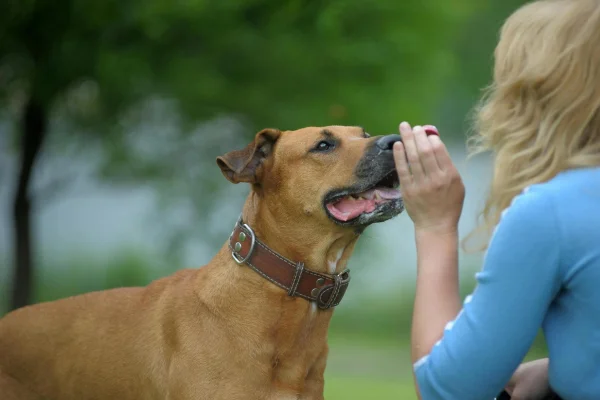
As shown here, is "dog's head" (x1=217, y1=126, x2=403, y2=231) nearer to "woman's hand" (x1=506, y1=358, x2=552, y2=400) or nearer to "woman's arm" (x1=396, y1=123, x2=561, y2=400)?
"woman's hand" (x1=506, y1=358, x2=552, y2=400)

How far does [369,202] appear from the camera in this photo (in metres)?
3.86

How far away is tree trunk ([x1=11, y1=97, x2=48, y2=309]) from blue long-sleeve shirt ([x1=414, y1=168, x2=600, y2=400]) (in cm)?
887

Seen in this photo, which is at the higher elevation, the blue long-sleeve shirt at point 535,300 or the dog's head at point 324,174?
the blue long-sleeve shirt at point 535,300

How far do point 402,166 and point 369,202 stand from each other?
137 cm

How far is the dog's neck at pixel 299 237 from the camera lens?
3.88 metres

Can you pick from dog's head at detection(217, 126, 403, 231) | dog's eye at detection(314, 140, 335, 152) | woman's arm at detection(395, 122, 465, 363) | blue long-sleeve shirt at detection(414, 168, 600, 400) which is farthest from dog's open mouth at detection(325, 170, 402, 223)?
blue long-sleeve shirt at detection(414, 168, 600, 400)

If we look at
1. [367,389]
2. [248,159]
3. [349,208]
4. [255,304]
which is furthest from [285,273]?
[367,389]

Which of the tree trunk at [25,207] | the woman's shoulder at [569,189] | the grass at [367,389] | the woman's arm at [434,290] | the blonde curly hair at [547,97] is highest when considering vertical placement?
the blonde curly hair at [547,97]

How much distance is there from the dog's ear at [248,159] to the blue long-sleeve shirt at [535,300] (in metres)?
1.95

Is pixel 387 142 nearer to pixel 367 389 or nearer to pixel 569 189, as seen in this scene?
pixel 569 189

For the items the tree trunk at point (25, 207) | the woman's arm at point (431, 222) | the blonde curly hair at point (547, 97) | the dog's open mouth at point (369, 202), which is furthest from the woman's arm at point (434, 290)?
Result: the tree trunk at point (25, 207)

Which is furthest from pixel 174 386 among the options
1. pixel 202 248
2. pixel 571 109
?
pixel 202 248

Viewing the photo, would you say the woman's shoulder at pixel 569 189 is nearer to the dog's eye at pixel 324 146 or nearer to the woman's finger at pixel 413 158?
the woman's finger at pixel 413 158

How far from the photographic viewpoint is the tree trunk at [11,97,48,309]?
10320 mm
